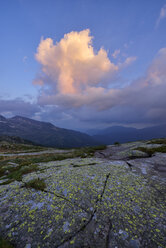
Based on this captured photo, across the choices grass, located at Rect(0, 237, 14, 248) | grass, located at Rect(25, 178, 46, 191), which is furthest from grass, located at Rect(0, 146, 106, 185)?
grass, located at Rect(0, 237, 14, 248)

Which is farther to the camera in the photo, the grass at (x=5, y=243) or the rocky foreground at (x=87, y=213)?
the rocky foreground at (x=87, y=213)

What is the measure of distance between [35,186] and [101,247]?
4821 mm

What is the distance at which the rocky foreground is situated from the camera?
3244 mm

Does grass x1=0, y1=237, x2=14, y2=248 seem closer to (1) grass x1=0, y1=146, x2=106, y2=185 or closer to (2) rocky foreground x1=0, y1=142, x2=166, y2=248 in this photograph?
(2) rocky foreground x1=0, y1=142, x2=166, y2=248

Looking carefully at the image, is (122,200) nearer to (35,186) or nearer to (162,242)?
(162,242)

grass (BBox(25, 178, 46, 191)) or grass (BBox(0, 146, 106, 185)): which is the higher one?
grass (BBox(25, 178, 46, 191))

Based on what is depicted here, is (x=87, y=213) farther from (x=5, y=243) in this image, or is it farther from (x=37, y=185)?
(x=37, y=185)

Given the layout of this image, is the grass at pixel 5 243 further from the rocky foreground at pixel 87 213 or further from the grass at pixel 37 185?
the grass at pixel 37 185

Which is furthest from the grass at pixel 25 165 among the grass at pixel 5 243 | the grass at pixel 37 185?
the grass at pixel 5 243

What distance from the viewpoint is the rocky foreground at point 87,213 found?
3.24 m

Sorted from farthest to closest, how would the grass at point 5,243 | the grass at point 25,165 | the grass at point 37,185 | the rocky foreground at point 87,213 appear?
the grass at point 25,165, the grass at point 37,185, the rocky foreground at point 87,213, the grass at point 5,243

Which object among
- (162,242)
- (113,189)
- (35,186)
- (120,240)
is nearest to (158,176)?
(113,189)

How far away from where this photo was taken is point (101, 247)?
2986 millimetres

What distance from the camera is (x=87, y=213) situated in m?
4.16
